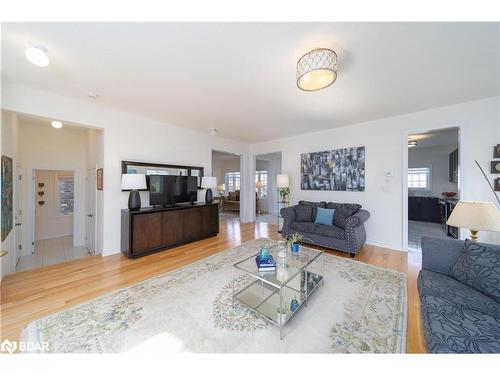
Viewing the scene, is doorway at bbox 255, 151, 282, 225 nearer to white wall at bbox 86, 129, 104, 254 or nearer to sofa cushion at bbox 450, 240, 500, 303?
white wall at bbox 86, 129, 104, 254

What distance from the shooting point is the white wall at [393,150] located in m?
2.89

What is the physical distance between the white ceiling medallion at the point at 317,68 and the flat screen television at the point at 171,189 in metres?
3.02

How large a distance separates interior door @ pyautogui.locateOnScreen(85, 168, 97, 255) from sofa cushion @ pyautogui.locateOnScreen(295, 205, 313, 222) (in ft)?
13.5

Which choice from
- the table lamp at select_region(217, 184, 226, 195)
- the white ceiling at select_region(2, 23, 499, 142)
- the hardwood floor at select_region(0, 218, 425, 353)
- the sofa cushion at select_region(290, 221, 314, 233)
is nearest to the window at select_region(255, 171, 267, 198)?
the table lamp at select_region(217, 184, 226, 195)

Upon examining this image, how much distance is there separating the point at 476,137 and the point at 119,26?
193 inches

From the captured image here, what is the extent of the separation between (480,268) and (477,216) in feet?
1.49

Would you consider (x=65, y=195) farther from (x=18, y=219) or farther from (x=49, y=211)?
(x=18, y=219)

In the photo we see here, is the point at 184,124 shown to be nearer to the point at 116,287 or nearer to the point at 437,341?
the point at 116,287

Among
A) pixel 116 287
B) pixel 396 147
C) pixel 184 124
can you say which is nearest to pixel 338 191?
pixel 396 147

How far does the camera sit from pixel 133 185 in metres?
3.17

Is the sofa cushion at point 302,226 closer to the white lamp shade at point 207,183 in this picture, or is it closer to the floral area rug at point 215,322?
the floral area rug at point 215,322

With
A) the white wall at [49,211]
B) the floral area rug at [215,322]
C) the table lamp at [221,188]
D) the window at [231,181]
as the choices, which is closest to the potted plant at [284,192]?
the floral area rug at [215,322]

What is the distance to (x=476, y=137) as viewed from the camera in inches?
115

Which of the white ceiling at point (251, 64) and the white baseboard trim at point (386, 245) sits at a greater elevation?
the white ceiling at point (251, 64)
